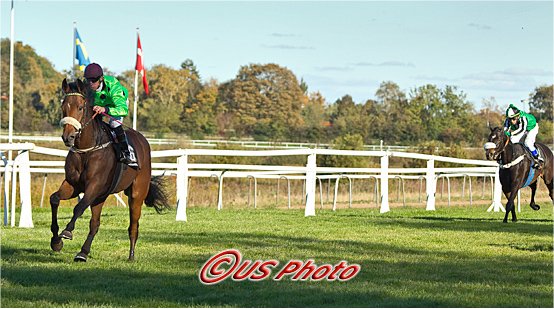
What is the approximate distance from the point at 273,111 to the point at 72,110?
74.8m

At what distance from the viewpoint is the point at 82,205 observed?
10273 mm

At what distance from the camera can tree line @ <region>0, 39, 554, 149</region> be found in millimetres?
65438

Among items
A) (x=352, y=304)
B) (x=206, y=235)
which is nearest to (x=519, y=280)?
(x=352, y=304)

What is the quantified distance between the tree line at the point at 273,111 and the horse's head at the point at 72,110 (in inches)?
1413

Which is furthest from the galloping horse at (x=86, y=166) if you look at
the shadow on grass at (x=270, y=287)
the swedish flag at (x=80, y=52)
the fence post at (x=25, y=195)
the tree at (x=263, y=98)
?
the tree at (x=263, y=98)

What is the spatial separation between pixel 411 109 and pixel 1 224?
2296 inches

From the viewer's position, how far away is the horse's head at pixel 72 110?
32.7ft

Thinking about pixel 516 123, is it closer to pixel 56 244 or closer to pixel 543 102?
pixel 56 244

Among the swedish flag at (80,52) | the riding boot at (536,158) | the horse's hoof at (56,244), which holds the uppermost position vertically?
the swedish flag at (80,52)

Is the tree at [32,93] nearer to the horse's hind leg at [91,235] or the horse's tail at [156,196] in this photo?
the horse's tail at [156,196]

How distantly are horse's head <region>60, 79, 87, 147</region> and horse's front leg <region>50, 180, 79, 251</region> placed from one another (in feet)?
2.31

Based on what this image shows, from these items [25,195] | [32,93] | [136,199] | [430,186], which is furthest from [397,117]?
[136,199]

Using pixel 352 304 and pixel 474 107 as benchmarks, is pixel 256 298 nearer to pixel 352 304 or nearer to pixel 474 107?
pixel 352 304

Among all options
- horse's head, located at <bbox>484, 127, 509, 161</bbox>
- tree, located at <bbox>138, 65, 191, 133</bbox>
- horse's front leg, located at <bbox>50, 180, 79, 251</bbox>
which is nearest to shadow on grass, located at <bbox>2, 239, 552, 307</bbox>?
horse's front leg, located at <bbox>50, 180, 79, 251</bbox>
